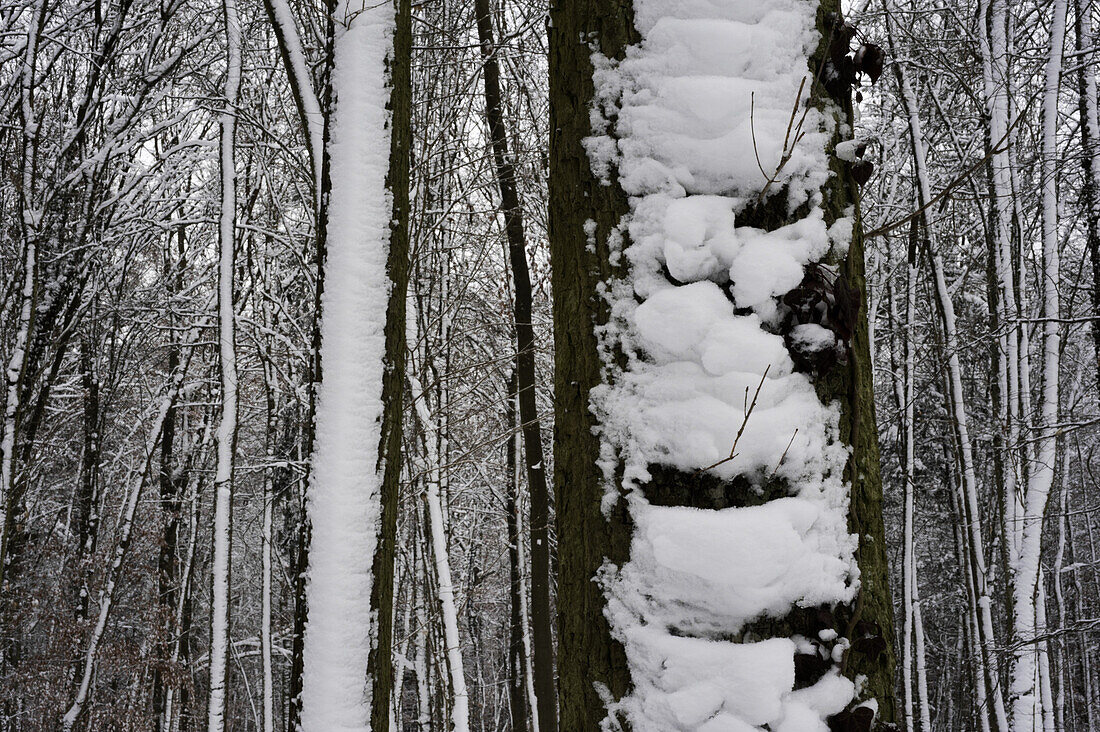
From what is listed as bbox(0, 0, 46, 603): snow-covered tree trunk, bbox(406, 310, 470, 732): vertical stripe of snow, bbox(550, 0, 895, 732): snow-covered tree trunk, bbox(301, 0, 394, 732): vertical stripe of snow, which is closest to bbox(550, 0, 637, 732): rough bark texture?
bbox(550, 0, 895, 732): snow-covered tree trunk

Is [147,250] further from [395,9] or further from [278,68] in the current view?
[395,9]

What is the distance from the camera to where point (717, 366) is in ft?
3.80

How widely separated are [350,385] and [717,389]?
193cm

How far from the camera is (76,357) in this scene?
36.8ft

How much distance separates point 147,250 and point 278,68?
438cm

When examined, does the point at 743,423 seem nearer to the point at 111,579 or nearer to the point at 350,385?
the point at 350,385

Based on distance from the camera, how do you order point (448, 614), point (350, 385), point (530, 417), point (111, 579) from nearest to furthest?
point (350, 385) < point (448, 614) < point (530, 417) < point (111, 579)

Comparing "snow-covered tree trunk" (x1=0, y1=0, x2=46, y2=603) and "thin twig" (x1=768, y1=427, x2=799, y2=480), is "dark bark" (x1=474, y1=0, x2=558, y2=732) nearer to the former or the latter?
"snow-covered tree trunk" (x1=0, y1=0, x2=46, y2=603)

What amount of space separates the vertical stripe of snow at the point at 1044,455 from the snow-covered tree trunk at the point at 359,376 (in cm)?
Answer: 563

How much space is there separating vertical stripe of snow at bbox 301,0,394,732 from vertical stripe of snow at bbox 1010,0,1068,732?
5711 millimetres

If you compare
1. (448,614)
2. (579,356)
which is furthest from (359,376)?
(448,614)

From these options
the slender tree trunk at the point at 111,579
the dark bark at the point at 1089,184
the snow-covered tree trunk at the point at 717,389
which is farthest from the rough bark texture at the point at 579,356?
the slender tree trunk at the point at 111,579

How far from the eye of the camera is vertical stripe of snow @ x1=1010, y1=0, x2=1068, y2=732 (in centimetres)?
611

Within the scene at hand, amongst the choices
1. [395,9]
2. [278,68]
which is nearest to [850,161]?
[395,9]
